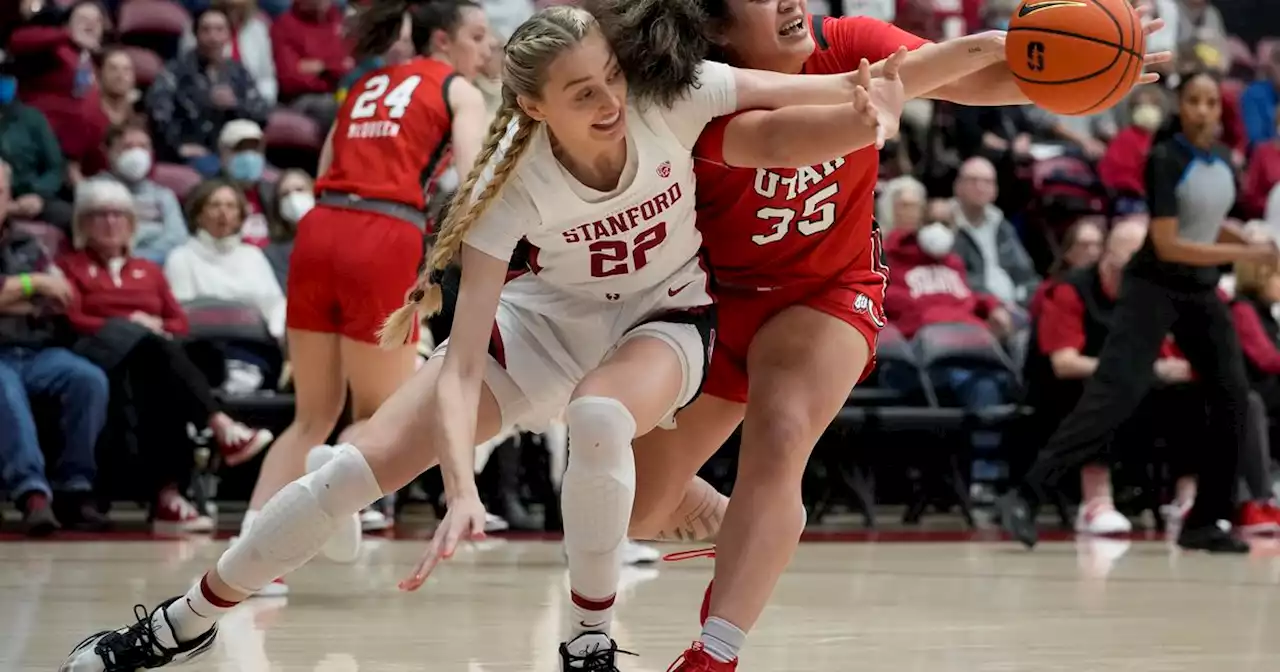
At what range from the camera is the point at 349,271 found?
5.48 meters

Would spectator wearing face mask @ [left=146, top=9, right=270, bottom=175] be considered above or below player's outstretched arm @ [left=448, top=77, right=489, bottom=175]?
below

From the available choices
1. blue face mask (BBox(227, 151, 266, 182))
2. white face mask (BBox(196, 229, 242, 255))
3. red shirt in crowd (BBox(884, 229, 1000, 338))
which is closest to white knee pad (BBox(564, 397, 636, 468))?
white face mask (BBox(196, 229, 242, 255))

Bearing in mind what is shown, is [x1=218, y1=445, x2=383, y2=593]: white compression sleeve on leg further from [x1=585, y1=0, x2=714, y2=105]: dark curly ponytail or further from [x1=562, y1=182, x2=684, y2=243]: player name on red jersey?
[x1=585, y1=0, x2=714, y2=105]: dark curly ponytail

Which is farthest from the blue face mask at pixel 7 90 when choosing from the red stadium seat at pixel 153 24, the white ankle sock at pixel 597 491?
the white ankle sock at pixel 597 491

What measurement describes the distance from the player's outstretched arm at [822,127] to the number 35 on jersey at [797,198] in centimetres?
32

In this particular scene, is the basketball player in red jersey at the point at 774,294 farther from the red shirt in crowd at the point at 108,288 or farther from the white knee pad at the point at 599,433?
the red shirt in crowd at the point at 108,288

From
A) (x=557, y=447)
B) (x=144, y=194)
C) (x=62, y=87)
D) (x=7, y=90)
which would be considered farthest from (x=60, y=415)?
(x=62, y=87)

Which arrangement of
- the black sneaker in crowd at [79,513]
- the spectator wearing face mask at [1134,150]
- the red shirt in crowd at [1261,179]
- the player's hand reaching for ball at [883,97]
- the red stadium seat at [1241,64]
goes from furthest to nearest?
the red stadium seat at [1241,64] → the red shirt in crowd at [1261,179] → the spectator wearing face mask at [1134,150] → the black sneaker in crowd at [79,513] → the player's hand reaching for ball at [883,97]

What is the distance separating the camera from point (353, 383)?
219 inches

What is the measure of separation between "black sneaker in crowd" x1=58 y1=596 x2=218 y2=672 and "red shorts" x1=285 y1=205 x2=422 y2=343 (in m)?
2.07

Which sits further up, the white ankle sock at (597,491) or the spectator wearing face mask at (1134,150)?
the white ankle sock at (597,491)

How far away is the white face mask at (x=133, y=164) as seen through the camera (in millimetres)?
8914

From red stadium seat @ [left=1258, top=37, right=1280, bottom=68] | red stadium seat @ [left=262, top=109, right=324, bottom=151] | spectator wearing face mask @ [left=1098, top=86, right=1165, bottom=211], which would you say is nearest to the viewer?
red stadium seat @ [left=262, top=109, right=324, bottom=151]

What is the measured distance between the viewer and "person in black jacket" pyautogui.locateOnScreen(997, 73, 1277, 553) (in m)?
7.12
